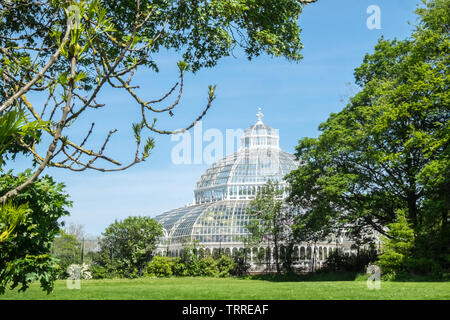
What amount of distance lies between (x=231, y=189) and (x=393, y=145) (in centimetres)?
2956

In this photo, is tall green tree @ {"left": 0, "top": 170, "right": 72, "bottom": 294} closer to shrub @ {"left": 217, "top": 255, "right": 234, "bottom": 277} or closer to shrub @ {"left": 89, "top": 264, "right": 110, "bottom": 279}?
shrub @ {"left": 89, "top": 264, "right": 110, "bottom": 279}

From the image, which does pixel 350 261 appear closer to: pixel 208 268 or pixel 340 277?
pixel 340 277

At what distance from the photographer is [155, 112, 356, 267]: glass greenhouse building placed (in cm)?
4384

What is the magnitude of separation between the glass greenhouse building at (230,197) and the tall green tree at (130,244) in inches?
307

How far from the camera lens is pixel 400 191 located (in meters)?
24.9

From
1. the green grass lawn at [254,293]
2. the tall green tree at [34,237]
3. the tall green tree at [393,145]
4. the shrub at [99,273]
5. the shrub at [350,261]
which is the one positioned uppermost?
the tall green tree at [393,145]

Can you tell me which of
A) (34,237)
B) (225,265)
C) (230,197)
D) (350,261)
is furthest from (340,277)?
(230,197)

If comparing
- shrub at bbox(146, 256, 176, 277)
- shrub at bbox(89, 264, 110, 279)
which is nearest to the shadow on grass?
shrub at bbox(146, 256, 176, 277)

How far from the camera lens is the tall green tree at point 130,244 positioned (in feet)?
103

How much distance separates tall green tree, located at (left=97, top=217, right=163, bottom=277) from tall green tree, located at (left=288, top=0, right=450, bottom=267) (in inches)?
434

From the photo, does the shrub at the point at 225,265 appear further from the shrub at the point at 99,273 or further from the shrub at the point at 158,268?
the shrub at the point at 99,273

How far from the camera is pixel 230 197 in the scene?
52.2 meters

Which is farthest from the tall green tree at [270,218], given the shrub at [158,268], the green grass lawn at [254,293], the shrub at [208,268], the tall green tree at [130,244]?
the green grass lawn at [254,293]
